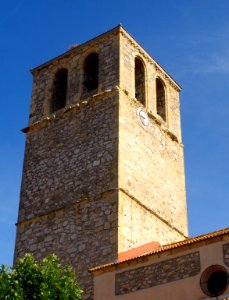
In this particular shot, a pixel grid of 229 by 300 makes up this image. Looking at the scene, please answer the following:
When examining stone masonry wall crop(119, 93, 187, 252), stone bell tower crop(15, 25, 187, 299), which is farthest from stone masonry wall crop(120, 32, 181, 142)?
stone masonry wall crop(119, 93, 187, 252)

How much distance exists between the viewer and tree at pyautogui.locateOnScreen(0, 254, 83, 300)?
13.0 metres

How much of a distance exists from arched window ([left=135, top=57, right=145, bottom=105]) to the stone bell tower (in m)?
0.04

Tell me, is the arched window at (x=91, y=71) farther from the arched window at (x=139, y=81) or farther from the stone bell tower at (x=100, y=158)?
the arched window at (x=139, y=81)

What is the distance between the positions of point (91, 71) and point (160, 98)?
273cm

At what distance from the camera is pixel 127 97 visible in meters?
19.7

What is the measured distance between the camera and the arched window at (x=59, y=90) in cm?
2172

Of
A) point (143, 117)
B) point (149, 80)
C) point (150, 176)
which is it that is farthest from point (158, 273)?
point (149, 80)

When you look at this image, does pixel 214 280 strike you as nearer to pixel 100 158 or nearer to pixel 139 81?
pixel 100 158

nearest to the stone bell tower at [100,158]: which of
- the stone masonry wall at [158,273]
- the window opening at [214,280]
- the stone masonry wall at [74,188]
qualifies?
the stone masonry wall at [74,188]

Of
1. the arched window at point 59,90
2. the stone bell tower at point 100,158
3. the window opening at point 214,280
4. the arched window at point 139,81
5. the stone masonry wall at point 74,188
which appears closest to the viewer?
the window opening at point 214,280

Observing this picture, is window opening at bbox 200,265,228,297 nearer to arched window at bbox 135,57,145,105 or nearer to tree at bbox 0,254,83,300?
tree at bbox 0,254,83,300

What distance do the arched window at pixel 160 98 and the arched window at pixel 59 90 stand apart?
10.8 feet

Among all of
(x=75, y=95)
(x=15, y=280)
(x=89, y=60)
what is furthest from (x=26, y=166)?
(x=15, y=280)

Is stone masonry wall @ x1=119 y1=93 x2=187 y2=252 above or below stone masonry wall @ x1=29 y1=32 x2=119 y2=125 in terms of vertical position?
below
